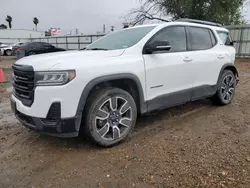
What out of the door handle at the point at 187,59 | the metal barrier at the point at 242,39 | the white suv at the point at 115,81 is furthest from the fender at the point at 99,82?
the metal barrier at the point at 242,39

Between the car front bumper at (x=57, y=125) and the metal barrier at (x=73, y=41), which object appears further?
the metal barrier at (x=73, y=41)

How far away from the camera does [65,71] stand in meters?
2.70

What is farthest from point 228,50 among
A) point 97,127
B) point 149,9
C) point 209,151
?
point 149,9

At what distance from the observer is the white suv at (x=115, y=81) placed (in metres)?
2.75

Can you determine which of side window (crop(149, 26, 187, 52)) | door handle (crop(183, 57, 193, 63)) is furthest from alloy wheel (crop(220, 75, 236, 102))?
side window (crop(149, 26, 187, 52))

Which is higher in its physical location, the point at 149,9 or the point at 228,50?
the point at 149,9

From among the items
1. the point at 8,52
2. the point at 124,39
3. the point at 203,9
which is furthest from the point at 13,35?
the point at 124,39

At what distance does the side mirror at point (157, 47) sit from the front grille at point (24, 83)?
5.62 ft

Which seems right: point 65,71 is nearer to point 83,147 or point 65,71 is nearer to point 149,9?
point 83,147

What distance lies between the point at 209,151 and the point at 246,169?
52 cm

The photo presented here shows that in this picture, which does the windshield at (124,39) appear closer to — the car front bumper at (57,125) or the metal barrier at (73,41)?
the car front bumper at (57,125)

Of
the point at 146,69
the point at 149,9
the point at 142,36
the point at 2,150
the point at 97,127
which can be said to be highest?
the point at 149,9

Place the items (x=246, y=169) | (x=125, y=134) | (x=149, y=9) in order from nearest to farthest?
(x=246, y=169) < (x=125, y=134) < (x=149, y=9)

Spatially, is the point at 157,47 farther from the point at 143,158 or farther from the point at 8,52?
the point at 8,52
